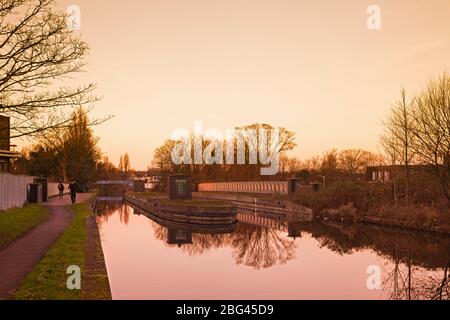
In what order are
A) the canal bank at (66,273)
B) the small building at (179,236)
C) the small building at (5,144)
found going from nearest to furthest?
the canal bank at (66,273) < the small building at (5,144) < the small building at (179,236)

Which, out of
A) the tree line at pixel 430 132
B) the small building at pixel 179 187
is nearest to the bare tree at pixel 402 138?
the tree line at pixel 430 132

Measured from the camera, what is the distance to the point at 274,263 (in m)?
15.9

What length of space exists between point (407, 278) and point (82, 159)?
52.7m

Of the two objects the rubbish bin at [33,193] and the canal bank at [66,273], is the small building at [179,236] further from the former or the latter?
the rubbish bin at [33,193]

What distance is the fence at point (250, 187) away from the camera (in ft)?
151

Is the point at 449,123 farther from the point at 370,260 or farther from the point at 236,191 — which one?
the point at 236,191

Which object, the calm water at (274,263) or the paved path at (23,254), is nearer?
the paved path at (23,254)

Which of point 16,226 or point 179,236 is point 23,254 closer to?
point 16,226

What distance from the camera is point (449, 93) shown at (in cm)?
2305

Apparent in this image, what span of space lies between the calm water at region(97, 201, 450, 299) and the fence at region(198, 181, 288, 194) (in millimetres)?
20038

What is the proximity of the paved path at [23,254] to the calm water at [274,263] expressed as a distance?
2112 mm

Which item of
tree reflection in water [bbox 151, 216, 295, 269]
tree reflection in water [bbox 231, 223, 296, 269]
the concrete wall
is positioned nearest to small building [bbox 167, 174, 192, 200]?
tree reflection in water [bbox 151, 216, 295, 269]

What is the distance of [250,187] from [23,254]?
1736 inches
